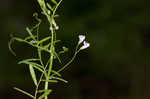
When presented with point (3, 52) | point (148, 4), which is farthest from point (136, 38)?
point (3, 52)

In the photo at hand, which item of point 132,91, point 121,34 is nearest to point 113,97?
point 132,91

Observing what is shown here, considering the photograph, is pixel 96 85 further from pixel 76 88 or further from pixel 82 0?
pixel 82 0

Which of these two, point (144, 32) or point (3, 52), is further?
point (144, 32)

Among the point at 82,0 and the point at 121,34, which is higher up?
the point at 82,0

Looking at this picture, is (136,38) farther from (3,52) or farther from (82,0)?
(3,52)

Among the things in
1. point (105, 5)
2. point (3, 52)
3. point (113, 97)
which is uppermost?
point (105, 5)

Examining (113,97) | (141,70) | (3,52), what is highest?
(3,52)
